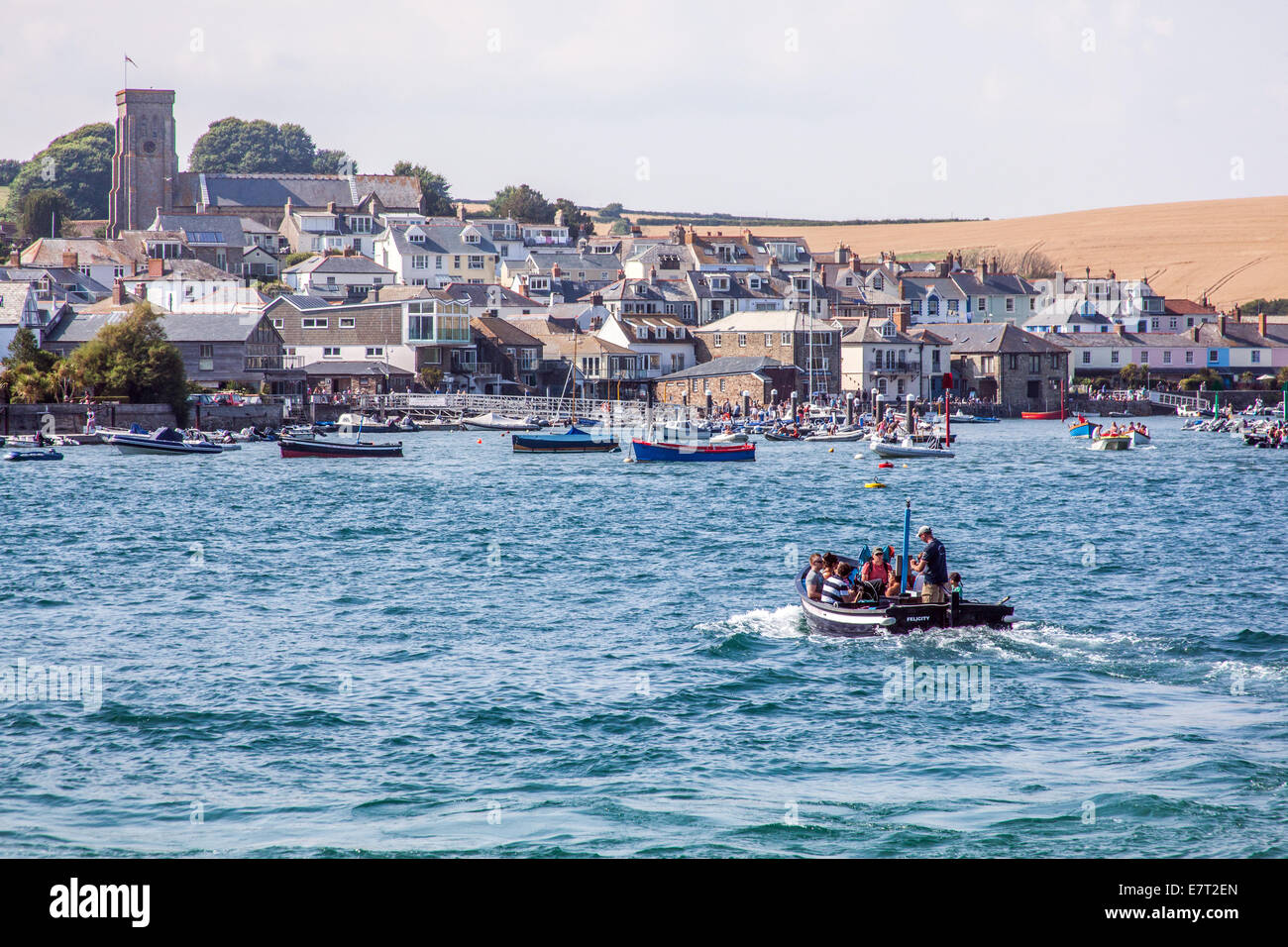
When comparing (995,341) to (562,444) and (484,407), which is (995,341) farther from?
(562,444)

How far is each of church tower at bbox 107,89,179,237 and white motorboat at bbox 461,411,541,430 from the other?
84790 millimetres

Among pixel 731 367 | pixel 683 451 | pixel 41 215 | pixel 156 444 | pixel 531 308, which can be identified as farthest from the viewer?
pixel 41 215

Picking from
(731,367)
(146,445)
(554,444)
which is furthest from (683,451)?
(731,367)

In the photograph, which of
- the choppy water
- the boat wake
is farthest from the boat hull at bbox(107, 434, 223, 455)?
the boat wake

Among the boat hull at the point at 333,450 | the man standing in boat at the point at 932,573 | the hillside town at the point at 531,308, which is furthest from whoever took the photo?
the hillside town at the point at 531,308

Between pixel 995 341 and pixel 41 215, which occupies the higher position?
pixel 41 215

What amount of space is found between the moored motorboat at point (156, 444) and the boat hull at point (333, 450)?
5.72 m

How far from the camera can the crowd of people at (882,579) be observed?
2384cm

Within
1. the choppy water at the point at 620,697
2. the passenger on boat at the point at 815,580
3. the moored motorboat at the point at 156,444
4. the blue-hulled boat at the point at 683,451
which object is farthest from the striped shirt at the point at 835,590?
the moored motorboat at the point at 156,444

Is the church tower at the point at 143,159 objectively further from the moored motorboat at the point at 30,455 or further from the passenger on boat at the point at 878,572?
the passenger on boat at the point at 878,572

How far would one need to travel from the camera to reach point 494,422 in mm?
108625

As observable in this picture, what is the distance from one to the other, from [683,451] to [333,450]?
21.0 m
